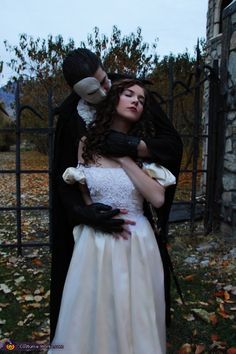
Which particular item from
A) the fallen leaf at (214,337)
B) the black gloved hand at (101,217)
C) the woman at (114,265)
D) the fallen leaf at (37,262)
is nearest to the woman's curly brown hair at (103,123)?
the woman at (114,265)

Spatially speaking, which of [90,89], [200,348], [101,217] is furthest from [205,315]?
[90,89]

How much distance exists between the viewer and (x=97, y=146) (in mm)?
1866

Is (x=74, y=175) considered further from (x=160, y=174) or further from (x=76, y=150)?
(x=160, y=174)

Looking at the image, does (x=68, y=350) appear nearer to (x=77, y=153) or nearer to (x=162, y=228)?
(x=162, y=228)

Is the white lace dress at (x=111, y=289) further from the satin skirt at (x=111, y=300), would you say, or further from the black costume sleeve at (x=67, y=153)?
the black costume sleeve at (x=67, y=153)

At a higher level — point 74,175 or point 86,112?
point 86,112

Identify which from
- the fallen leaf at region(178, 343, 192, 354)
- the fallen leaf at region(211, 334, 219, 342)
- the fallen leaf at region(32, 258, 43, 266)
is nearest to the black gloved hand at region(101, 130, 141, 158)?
the fallen leaf at region(178, 343, 192, 354)

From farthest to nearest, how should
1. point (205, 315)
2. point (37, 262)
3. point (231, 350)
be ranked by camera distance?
point (37, 262) < point (205, 315) < point (231, 350)

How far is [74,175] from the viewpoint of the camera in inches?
74.3

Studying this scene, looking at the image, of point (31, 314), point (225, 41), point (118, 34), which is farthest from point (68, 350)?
point (118, 34)

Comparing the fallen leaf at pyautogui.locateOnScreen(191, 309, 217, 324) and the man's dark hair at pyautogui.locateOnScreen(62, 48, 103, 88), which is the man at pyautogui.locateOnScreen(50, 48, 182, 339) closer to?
the man's dark hair at pyautogui.locateOnScreen(62, 48, 103, 88)

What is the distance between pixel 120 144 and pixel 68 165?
14.5 inches

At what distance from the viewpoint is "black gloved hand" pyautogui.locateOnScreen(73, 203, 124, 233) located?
1845 millimetres

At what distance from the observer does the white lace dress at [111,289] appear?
5.94ft
